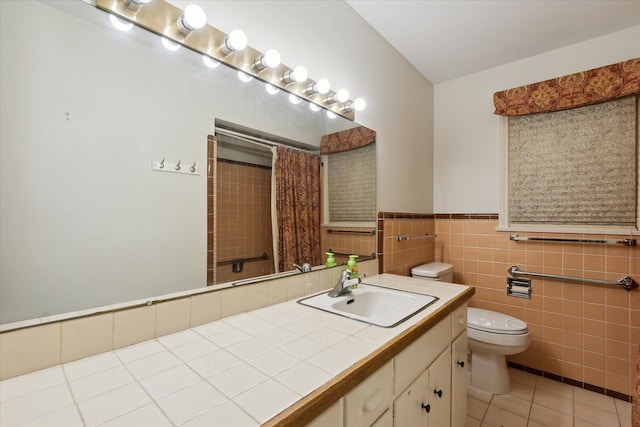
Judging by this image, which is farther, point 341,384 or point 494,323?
point 494,323

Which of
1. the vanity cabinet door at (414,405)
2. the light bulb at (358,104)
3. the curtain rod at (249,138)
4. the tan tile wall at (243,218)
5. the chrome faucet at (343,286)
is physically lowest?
the vanity cabinet door at (414,405)

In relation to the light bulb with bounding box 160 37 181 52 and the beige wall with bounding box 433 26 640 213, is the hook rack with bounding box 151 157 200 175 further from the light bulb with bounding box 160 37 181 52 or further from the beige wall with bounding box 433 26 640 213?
the beige wall with bounding box 433 26 640 213

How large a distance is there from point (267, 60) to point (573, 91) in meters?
2.04

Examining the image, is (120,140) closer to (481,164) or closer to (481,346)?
(481,346)

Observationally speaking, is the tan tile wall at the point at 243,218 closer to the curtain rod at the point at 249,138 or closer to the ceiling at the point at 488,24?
the curtain rod at the point at 249,138

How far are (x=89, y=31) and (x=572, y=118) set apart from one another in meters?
2.66

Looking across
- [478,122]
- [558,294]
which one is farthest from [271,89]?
[558,294]

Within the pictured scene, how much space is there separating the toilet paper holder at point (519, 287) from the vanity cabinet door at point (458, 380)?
3.51ft

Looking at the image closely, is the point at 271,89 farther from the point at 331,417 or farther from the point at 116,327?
the point at 331,417

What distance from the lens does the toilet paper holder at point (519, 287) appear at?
6.98ft

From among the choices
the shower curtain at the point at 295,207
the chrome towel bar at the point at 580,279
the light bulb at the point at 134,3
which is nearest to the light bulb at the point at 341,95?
the shower curtain at the point at 295,207

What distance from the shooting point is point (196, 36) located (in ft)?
3.23

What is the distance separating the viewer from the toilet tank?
2049 millimetres

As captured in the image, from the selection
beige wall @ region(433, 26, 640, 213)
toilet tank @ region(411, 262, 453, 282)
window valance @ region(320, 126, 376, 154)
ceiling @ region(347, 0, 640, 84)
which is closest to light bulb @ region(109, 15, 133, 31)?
window valance @ region(320, 126, 376, 154)
